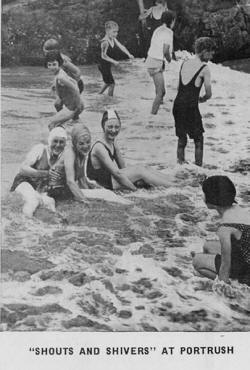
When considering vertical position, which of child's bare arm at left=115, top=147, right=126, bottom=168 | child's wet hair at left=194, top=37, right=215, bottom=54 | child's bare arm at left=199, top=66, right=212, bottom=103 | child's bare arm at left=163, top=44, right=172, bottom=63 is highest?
child's wet hair at left=194, top=37, right=215, bottom=54

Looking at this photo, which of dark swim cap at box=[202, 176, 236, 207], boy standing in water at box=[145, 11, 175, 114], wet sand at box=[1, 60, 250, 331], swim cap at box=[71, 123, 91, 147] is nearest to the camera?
wet sand at box=[1, 60, 250, 331]

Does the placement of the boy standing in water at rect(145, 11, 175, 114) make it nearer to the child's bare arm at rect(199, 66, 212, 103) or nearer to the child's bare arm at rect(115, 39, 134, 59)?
the child's bare arm at rect(115, 39, 134, 59)

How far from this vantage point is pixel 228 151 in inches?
177

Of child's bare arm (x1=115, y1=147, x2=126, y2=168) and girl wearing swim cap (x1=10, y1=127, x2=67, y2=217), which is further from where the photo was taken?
child's bare arm (x1=115, y1=147, x2=126, y2=168)

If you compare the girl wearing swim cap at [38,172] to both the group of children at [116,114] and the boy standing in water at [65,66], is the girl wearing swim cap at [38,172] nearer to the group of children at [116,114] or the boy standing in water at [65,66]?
the group of children at [116,114]

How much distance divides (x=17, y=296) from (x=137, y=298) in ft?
2.31

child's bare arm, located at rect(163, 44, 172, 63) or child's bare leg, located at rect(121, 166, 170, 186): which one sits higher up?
child's bare arm, located at rect(163, 44, 172, 63)

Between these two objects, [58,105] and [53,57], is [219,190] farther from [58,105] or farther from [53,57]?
[53,57]

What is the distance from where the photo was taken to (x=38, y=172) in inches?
173

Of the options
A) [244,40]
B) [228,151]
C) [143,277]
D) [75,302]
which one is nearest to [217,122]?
[228,151]

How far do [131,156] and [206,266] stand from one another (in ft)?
2.73

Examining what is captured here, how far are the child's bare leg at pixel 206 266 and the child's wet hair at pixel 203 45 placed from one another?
1320mm

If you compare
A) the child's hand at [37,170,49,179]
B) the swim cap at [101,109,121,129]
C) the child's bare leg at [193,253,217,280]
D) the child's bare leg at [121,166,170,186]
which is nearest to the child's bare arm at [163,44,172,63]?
the swim cap at [101,109,121,129]

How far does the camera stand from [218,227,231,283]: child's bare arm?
4.17 meters
